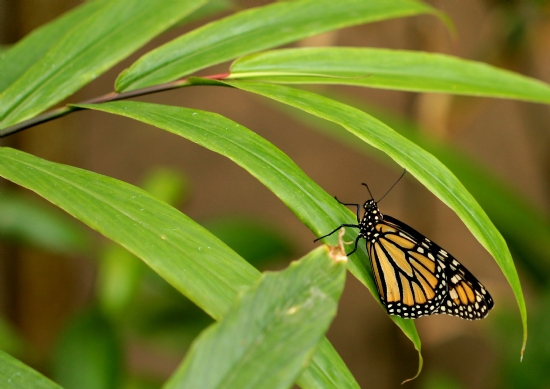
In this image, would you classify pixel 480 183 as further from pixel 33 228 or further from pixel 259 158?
pixel 33 228

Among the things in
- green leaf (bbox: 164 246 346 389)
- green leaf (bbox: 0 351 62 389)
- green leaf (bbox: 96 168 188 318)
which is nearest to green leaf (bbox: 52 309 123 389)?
green leaf (bbox: 96 168 188 318)

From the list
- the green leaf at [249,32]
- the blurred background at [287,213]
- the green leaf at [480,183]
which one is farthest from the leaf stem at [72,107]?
the blurred background at [287,213]

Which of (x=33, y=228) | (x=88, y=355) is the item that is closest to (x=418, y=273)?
(x=88, y=355)

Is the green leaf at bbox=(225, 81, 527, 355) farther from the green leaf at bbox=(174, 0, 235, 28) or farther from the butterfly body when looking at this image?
the green leaf at bbox=(174, 0, 235, 28)

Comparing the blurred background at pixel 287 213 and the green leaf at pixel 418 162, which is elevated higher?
the blurred background at pixel 287 213

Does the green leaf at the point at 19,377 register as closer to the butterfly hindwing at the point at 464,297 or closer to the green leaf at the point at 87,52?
the green leaf at the point at 87,52

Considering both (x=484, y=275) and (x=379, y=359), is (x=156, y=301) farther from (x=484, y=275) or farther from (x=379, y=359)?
(x=484, y=275)
